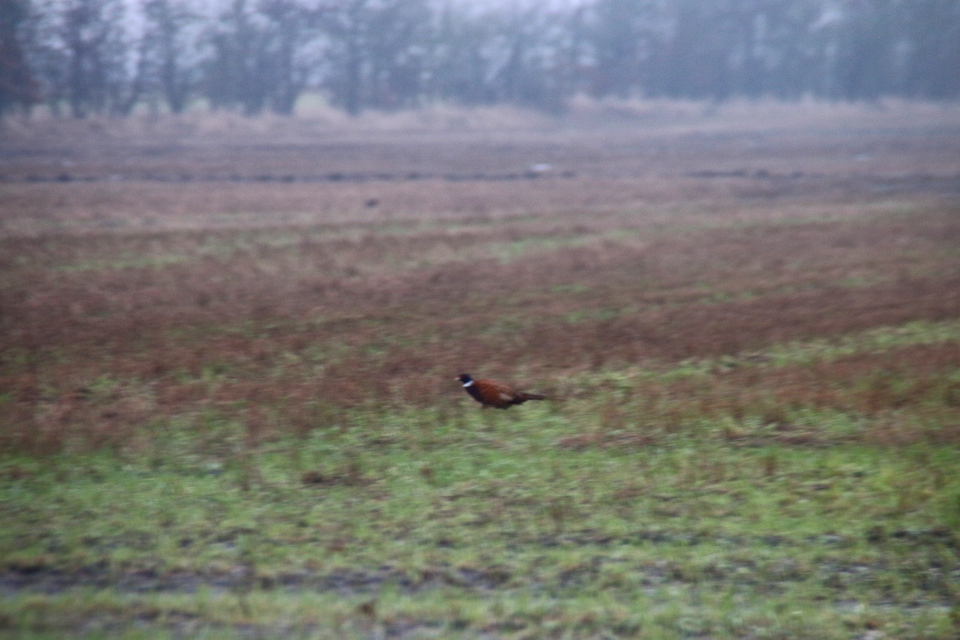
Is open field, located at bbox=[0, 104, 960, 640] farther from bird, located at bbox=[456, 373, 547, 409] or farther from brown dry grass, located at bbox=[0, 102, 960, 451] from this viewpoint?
bird, located at bbox=[456, 373, 547, 409]

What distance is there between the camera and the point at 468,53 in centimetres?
7888

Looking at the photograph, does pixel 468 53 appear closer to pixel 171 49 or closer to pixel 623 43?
pixel 623 43

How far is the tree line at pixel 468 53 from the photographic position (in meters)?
52.9

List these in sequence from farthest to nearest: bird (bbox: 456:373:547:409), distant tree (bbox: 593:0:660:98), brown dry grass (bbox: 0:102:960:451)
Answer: distant tree (bbox: 593:0:660:98) → brown dry grass (bbox: 0:102:960:451) → bird (bbox: 456:373:547:409)

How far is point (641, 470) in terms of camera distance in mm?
8398

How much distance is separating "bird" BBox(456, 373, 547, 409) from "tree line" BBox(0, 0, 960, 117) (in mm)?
38642

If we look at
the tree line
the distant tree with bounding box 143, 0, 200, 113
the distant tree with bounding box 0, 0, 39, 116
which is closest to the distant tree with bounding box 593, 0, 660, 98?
the tree line

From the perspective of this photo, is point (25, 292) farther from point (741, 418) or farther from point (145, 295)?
point (741, 418)

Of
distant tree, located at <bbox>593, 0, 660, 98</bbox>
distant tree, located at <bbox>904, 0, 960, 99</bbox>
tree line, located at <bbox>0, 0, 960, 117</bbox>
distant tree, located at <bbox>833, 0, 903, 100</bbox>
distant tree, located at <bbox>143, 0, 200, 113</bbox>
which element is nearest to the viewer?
tree line, located at <bbox>0, 0, 960, 117</bbox>

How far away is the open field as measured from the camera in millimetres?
6309

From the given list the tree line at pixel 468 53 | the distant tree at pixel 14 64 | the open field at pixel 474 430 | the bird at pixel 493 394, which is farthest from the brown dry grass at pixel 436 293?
the tree line at pixel 468 53

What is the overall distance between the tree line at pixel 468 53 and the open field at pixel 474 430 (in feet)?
101

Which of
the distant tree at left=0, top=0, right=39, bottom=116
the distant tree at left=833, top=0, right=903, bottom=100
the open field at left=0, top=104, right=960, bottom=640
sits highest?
the distant tree at left=833, top=0, right=903, bottom=100

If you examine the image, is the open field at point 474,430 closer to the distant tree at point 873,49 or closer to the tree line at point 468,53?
the tree line at point 468,53
